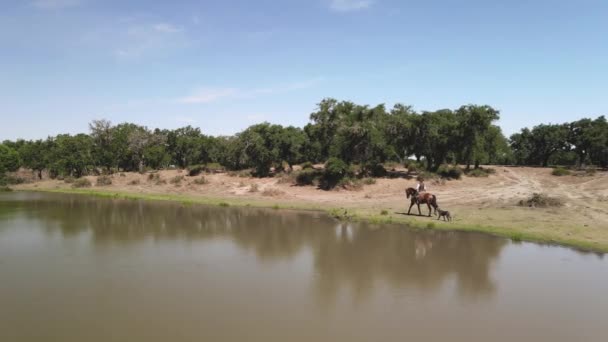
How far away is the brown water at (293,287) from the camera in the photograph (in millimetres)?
9883

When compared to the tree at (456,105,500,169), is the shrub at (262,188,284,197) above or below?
below

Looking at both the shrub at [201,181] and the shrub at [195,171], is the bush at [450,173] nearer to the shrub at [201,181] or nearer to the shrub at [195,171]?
the shrub at [201,181]

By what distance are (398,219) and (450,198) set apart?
10513mm

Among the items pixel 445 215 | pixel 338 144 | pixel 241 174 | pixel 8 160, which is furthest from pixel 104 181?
pixel 445 215

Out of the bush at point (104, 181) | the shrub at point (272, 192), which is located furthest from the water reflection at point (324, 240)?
the bush at point (104, 181)

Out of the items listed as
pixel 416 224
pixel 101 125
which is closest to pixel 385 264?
pixel 416 224

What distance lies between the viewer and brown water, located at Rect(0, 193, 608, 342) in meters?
9.88

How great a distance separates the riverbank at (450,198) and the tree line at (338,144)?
14.3 feet

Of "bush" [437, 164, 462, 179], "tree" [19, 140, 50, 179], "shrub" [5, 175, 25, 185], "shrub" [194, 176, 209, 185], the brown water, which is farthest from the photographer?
"tree" [19, 140, 50, 179]

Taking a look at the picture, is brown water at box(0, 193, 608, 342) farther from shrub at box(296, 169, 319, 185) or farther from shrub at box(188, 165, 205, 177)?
shrub at box(188, 165, 205, 177)

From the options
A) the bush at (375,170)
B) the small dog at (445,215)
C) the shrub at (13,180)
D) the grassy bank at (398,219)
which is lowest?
the grassy bank at (398,219)

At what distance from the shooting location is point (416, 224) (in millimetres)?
23766

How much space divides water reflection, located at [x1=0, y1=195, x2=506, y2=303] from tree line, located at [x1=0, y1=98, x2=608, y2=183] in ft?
60.0

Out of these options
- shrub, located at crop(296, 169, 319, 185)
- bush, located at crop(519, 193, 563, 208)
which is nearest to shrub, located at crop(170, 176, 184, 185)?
shrub, located at crop(296, 169, 319, 185)
